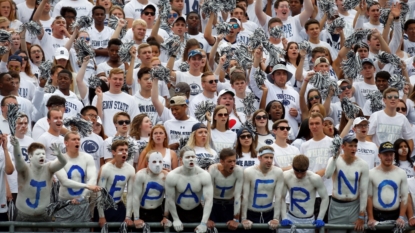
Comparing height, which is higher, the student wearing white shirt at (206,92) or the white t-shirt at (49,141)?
the student wearing white shirt at (206,92)

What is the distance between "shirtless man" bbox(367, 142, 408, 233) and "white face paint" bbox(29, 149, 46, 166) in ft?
13.5

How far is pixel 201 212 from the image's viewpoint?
624 inches

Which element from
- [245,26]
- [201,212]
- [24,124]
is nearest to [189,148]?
[201,212]

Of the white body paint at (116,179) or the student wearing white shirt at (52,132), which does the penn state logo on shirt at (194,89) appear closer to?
the student wearing white shirt at (52,132)

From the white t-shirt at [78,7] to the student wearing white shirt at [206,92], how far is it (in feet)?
10.9

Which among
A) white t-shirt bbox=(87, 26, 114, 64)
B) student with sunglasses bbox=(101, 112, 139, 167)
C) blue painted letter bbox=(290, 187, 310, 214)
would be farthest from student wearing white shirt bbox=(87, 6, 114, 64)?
blue painted letter bbox=(290, 187, 310, 214)

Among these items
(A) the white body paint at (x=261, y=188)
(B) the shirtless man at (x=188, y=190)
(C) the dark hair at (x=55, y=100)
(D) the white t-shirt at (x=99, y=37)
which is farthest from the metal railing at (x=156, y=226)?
(D) the white t-shirt at (x=99, y=37)

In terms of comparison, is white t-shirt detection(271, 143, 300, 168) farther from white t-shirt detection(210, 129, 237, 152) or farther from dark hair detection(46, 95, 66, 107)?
dark hair detection(46, 95, 66, 107)

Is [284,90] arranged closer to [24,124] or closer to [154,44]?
[154,44]

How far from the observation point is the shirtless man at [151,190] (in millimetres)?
15633

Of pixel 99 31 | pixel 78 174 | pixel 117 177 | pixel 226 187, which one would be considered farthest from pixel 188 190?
pixel 99 31

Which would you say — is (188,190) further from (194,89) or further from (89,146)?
(194,89)

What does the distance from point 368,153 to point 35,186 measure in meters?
4.48

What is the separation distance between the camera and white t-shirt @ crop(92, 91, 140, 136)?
17.4 metres
